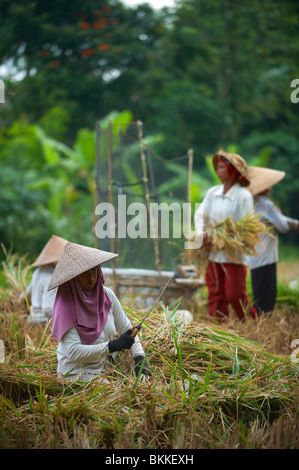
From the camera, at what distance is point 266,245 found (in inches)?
186

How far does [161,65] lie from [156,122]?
1729mm

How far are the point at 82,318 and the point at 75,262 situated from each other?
0.96 ft

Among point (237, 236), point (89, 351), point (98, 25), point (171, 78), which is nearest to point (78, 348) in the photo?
point (89, 351)

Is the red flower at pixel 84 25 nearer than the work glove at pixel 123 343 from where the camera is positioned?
No

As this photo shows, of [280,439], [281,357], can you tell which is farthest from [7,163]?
[280,439]

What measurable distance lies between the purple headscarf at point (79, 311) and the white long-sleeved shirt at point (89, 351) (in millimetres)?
42

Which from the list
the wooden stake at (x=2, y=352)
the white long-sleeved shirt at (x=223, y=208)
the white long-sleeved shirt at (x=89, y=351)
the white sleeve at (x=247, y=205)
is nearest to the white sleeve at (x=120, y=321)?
the white long-sleeved shirt at (x=89, y=351)

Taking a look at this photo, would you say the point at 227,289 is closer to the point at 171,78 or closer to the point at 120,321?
the point at 120,321

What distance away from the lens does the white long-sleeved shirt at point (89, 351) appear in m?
2.67

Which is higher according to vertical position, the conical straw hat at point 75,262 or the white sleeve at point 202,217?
the white sleeve at point 202,217

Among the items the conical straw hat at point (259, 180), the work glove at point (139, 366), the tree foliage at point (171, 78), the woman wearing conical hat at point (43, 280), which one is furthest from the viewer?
the tree foliage at point (171, 78)

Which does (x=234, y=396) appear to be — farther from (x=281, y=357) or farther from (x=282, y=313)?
(x=282, y=313)

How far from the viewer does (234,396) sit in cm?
266

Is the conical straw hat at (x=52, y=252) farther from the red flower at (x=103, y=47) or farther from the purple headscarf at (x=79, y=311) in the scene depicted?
the red flower at (x=103, y=47)
